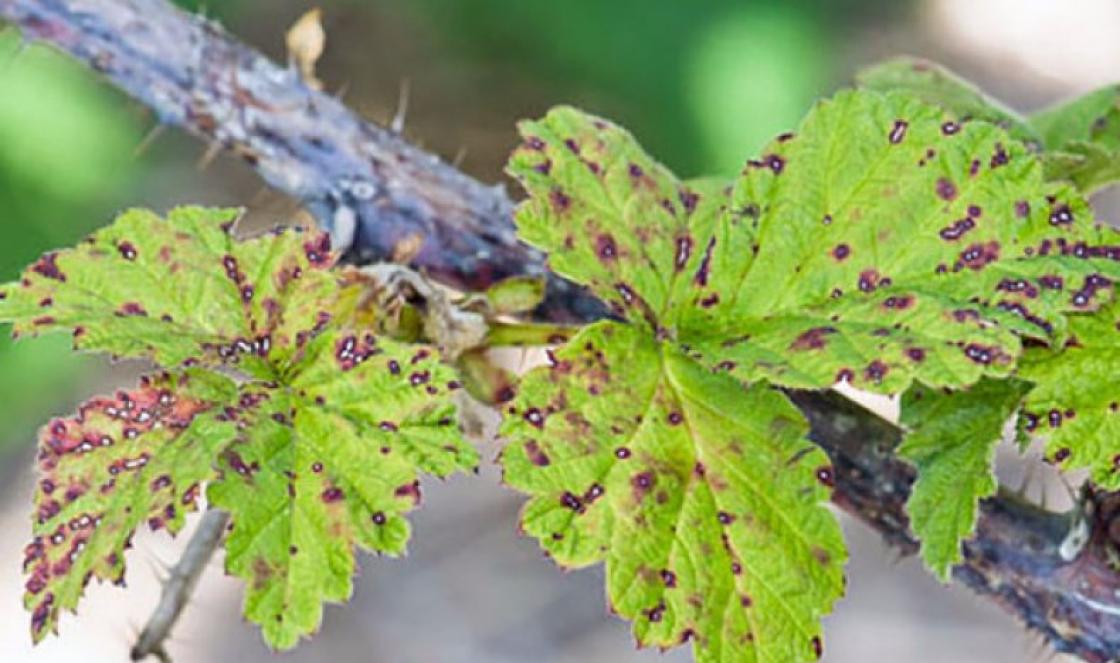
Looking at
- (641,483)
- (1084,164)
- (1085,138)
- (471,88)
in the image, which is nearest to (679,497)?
(641,483)

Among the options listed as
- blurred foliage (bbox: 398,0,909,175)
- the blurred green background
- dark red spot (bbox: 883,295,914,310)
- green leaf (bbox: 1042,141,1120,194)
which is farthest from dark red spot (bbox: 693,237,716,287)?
blurred foliage (bbox: 398,0,909,175)

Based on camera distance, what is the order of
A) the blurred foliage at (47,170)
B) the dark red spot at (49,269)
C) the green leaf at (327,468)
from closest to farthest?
the green leaf at (327,468), the dark red spot at (49,269), the blurred foliage at (47,170)

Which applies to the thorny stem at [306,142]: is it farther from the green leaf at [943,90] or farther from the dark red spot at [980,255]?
the green leaf at [943,90]

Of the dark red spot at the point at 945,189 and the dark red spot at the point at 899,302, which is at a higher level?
the dark red spot at the point at 945,189

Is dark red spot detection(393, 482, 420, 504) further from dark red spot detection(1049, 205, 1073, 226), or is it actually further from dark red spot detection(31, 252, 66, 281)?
dark red spot detection(1049, 205, 1073, 226)

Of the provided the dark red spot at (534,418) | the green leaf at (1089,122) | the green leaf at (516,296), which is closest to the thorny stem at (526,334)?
the green leaf at (516,296)

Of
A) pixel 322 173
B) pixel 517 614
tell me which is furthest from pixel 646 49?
pixel 322 173

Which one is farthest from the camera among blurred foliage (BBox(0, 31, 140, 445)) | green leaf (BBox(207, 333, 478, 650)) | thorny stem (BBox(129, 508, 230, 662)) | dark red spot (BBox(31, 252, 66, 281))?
blurred foliage (BBox(0, 31, 140, 445))

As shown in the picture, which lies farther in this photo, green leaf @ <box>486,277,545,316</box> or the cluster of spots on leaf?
green leaf @ <box>486,277,545,316</box>
